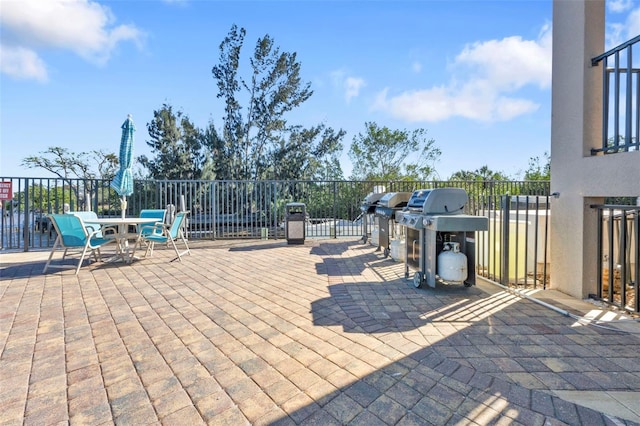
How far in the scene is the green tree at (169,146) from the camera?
1394 centimetres

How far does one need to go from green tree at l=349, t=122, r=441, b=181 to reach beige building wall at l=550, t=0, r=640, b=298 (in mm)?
11004

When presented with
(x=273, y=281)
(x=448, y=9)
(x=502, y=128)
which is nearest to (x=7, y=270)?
(x=273, y=281)

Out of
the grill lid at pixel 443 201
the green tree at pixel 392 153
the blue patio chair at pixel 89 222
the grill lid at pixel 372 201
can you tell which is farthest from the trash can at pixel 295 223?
the green tree at pixel 392 153

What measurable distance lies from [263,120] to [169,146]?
4.20m

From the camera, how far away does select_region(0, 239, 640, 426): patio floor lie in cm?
160

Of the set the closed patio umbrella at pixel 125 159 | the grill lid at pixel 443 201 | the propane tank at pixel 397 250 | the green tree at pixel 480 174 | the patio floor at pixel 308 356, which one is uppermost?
the green tree at pixel 480 174

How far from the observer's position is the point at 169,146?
1400cm

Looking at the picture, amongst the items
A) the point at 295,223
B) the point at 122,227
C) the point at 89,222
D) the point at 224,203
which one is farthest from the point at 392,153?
the point at 89,222

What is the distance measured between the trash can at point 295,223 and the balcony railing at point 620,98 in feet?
18.5

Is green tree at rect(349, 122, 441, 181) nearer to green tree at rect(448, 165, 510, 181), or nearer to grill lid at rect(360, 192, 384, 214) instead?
green tree at rect(448, 165, 510, 181)

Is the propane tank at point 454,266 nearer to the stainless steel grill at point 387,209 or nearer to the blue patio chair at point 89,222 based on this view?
the stainless steel grill at point 387,209

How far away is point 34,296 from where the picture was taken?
362 cm

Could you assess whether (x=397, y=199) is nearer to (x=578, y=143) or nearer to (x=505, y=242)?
(x=505, y=242)

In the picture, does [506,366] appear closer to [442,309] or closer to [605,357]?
[605,357]
